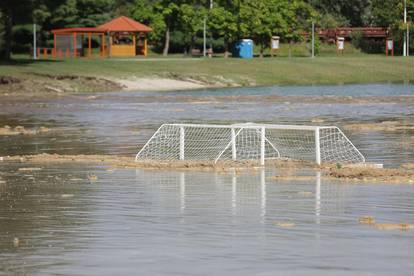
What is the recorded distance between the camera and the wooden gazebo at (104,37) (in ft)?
322

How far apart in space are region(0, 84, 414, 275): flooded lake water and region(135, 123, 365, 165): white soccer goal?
2.37ft

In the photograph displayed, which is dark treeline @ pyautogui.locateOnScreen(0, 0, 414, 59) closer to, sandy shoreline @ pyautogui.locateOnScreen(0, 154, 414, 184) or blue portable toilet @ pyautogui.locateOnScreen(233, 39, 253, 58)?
blue portable toilet @ pyautogui.locateOnScreen(233, 39, 253, 58)

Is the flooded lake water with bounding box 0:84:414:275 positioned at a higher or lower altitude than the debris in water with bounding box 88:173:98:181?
higher

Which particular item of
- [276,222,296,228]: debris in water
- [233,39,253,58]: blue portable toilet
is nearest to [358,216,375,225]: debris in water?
[276,222,296,228]: debris in water

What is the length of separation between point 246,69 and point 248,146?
188 feet

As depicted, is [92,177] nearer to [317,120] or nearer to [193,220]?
[193,220]

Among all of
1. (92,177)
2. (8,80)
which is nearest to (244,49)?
(8,80)

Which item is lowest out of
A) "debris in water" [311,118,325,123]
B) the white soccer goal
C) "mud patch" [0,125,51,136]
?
"debris in water" [311,118,325,123]

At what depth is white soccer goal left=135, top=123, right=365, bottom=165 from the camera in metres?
23.2

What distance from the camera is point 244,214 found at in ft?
51.9

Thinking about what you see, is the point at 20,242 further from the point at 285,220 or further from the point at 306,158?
the point at 306,158

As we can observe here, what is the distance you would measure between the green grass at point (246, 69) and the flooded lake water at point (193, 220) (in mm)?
41716

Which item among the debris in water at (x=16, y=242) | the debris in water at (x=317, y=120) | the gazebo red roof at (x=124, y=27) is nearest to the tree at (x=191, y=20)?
the gazebo red roof at (x=124, y=27)

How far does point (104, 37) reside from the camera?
346ft
